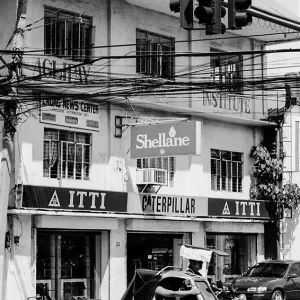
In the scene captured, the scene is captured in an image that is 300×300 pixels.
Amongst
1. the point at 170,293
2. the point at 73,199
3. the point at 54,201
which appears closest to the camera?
the point at 170,293

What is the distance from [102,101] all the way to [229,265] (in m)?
8.50

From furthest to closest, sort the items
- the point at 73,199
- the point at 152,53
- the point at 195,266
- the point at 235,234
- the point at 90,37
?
the point at 235,234 → the point at 152,53 → the point at 90,37 → the point at 73,199 → the point at 195,266

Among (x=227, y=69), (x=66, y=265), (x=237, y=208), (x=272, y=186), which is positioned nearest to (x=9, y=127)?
Answer: (x=66, y=265)

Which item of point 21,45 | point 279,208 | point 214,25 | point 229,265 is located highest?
point 21,45

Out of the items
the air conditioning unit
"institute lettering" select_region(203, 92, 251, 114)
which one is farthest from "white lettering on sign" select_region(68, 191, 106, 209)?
"institute lettering" select_region(203, 92, 251, 114)

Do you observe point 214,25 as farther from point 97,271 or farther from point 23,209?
point 97,271

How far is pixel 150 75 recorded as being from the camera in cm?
2811

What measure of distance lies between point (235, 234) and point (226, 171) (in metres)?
2.33

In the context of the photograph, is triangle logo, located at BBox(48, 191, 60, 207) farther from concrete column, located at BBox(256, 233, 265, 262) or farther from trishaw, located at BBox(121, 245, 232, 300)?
concrete column, located at BBox(256, 233, 265, 262)

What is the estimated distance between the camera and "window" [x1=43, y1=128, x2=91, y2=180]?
81.9 feet

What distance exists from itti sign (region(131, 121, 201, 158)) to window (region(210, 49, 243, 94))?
5721mm

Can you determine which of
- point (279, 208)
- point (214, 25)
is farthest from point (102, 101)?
point (214, 25)

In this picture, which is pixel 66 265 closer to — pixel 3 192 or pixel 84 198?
pixel 84 198

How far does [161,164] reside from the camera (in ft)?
92.9
